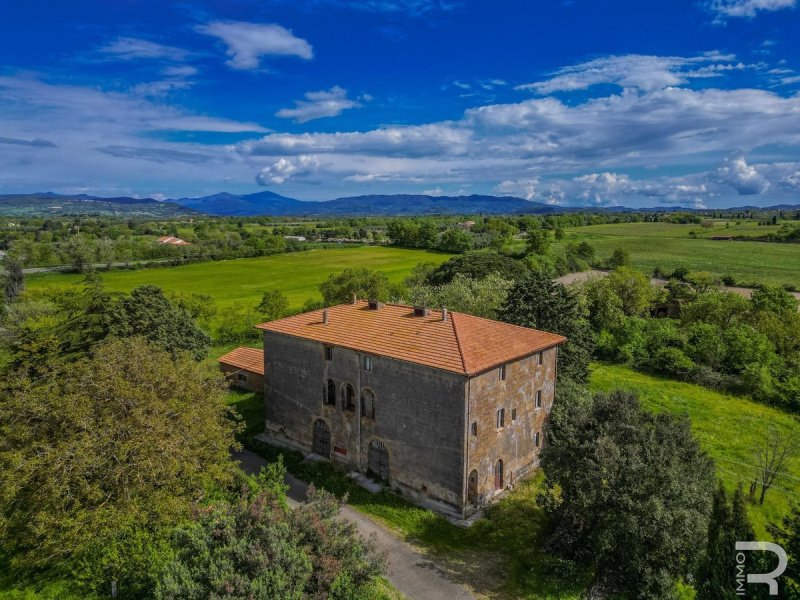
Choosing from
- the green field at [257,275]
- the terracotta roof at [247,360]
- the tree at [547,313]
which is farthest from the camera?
the green field at [257,275]

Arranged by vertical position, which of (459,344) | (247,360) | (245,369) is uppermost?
(459,344)

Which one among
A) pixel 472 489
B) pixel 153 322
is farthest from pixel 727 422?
pixel 153 322

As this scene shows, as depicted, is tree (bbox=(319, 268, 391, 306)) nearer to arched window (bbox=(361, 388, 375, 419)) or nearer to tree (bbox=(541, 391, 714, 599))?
arched window (bbox=(361, 388, 375, 419))

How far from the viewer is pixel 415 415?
82.9ft

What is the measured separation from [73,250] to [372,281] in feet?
325

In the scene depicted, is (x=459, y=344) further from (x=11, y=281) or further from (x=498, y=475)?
(x=11, y=281)

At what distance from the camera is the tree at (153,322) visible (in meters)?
39.6

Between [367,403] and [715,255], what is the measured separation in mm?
126689

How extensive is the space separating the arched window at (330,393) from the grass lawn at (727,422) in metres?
22.0

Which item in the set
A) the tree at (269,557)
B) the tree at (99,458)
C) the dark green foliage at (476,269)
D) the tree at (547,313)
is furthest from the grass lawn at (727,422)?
the tree at (99,458)

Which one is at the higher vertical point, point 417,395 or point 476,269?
point 476,269

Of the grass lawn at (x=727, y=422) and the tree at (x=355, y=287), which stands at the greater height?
the tree at (x=355, y=287)

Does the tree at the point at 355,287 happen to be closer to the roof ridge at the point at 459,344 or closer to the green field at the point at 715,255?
the roof ridge at the point at 459,344

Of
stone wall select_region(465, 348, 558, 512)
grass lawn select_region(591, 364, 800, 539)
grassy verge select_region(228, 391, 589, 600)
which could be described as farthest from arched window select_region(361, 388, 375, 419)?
grass lawn select_region(591, 364, 800, 539)
